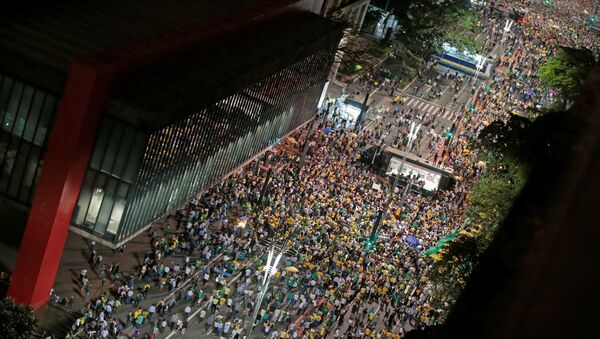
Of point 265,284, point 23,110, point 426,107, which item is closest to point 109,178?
point 23,110

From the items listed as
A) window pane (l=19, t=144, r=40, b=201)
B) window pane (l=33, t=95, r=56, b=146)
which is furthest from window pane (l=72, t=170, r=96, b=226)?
window pane (l=33, t=95, r=56, b=146)

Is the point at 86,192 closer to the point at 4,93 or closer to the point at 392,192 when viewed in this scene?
the point at 4,93

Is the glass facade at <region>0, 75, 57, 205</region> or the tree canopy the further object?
the tree canopy

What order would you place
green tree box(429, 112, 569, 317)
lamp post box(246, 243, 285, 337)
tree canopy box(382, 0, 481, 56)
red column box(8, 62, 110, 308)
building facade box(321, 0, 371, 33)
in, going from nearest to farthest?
green tree box(429, 112, 569, 317) → red column box(8, 62, 110, 308) → lamp post box(246, 243, 285, 337) → building facade box(321, 0, 371, 33) → tree canopy box(382, 0, 481, 56)

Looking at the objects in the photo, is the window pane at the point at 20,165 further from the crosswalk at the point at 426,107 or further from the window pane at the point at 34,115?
the crosswalk at the point at 426,107

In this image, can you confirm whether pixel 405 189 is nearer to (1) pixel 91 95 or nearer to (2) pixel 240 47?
(2) pixel 240 47

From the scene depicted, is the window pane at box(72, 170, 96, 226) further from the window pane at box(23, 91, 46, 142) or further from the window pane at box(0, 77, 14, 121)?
the window pane at box(0, 77, 14, 121)

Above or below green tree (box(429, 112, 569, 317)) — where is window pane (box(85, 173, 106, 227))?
below
